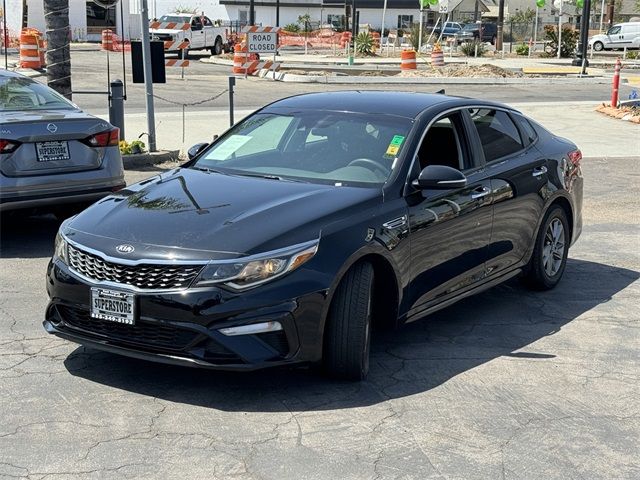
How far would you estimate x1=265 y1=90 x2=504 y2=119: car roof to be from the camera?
6.88 meters

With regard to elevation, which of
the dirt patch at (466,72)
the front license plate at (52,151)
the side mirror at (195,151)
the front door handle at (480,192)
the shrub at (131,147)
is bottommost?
the dirt patch at (466,72)

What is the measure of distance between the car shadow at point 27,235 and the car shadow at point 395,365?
3093 millimetres

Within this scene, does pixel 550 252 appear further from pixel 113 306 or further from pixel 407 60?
pixel 407 60

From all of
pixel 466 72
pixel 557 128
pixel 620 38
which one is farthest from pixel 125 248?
pixel 620 38

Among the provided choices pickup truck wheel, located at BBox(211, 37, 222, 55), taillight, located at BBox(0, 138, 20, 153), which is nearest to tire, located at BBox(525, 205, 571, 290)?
taillight, located at BBox(0, 138, 20, 153)

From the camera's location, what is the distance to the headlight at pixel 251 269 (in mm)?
5164

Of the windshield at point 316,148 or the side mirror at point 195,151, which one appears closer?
the windshield at point 316,148

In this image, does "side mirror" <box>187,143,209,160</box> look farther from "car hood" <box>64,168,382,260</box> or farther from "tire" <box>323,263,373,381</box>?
"tire" <box>323,263,373,381</box>

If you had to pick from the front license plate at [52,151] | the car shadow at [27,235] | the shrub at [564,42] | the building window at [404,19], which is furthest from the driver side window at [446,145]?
the building window at [404,19]

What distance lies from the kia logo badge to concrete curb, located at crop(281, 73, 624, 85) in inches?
991

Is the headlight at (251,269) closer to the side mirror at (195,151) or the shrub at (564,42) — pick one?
the side mirror at (195,151)

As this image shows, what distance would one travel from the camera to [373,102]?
707 centimetres

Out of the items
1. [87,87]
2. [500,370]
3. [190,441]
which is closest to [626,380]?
[500,370]

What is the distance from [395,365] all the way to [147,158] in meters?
8.56
